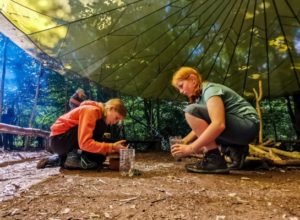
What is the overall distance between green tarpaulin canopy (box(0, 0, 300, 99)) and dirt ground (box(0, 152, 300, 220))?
2075mm

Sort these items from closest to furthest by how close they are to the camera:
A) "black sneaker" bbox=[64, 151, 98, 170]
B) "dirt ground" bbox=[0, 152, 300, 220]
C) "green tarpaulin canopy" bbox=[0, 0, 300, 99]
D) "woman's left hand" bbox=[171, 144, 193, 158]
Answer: "dirt ground" bbox=[0, 152, 300, 220] → "woman's left hand" bbox=[171, 144, 193, 158] → "black sneaker" bbox=[64, 151, 98, 170] → "green tarpaulin canopy" bbox=[0, 0, 300, 99]

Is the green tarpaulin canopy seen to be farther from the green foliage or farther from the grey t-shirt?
the green foliage

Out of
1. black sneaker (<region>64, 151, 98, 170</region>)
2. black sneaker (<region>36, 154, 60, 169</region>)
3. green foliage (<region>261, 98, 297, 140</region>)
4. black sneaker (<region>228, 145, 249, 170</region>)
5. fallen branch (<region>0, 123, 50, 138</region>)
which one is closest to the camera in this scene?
black sneaker (<region>64, 151, 98, 170</region>)

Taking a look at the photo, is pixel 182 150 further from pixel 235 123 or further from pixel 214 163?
pixel 235 123

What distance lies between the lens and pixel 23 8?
3291 millimetres

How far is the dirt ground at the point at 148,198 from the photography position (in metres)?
1.36

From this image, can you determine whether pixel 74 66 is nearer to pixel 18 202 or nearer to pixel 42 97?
pixel 18 202

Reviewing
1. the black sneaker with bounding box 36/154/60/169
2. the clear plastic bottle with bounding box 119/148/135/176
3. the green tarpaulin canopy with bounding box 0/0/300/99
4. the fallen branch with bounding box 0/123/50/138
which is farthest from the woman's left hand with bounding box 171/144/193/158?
the fallen branch with bounding box 0/123/50/138

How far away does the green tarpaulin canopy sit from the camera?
11.8 feet

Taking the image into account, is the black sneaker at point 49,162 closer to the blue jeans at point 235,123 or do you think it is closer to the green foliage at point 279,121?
the blue jeans at point 235,123

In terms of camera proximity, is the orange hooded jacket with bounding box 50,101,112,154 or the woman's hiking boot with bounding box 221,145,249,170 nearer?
the orange hooded jacket with bounding box 50,101,112,154

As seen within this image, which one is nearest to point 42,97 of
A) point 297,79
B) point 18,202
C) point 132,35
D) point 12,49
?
point 12,49

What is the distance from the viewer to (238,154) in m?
2.97

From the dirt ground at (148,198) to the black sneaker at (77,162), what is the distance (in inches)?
17.4
